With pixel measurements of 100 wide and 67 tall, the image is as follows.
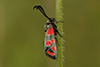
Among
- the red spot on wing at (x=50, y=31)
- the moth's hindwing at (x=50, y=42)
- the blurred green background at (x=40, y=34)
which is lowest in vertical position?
the moth's hindwing at (x=50, y=42)

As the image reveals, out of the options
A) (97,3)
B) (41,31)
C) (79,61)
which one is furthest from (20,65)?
(97,3)

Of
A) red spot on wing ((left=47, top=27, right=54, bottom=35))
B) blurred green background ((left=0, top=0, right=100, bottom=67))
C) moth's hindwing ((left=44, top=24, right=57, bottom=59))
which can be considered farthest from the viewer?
blurred green background ((left=0, top=0, right=100, bottom=67))

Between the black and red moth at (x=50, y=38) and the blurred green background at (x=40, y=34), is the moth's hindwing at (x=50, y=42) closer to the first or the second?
the black and red moth at (x=50, y=38)

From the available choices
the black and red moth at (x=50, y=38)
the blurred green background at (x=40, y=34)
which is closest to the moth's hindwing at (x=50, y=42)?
the black and red moth at (x=50, y=38)

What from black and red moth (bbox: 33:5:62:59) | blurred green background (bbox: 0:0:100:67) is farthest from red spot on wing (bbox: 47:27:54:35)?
blurred green background (bbox: 0:0:100:67)

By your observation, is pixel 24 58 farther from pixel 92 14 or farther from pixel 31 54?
pixel 92 14

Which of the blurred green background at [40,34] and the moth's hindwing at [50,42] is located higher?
the blurred green background at [40,34]

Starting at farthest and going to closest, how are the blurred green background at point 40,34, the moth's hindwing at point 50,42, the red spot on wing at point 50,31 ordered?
the blurred green background at point 40,34 → the red spot on wing at point 50,31 → the moth's hindwing at point 50,42

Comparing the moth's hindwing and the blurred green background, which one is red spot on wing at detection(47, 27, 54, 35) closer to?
the moth's hindwing
